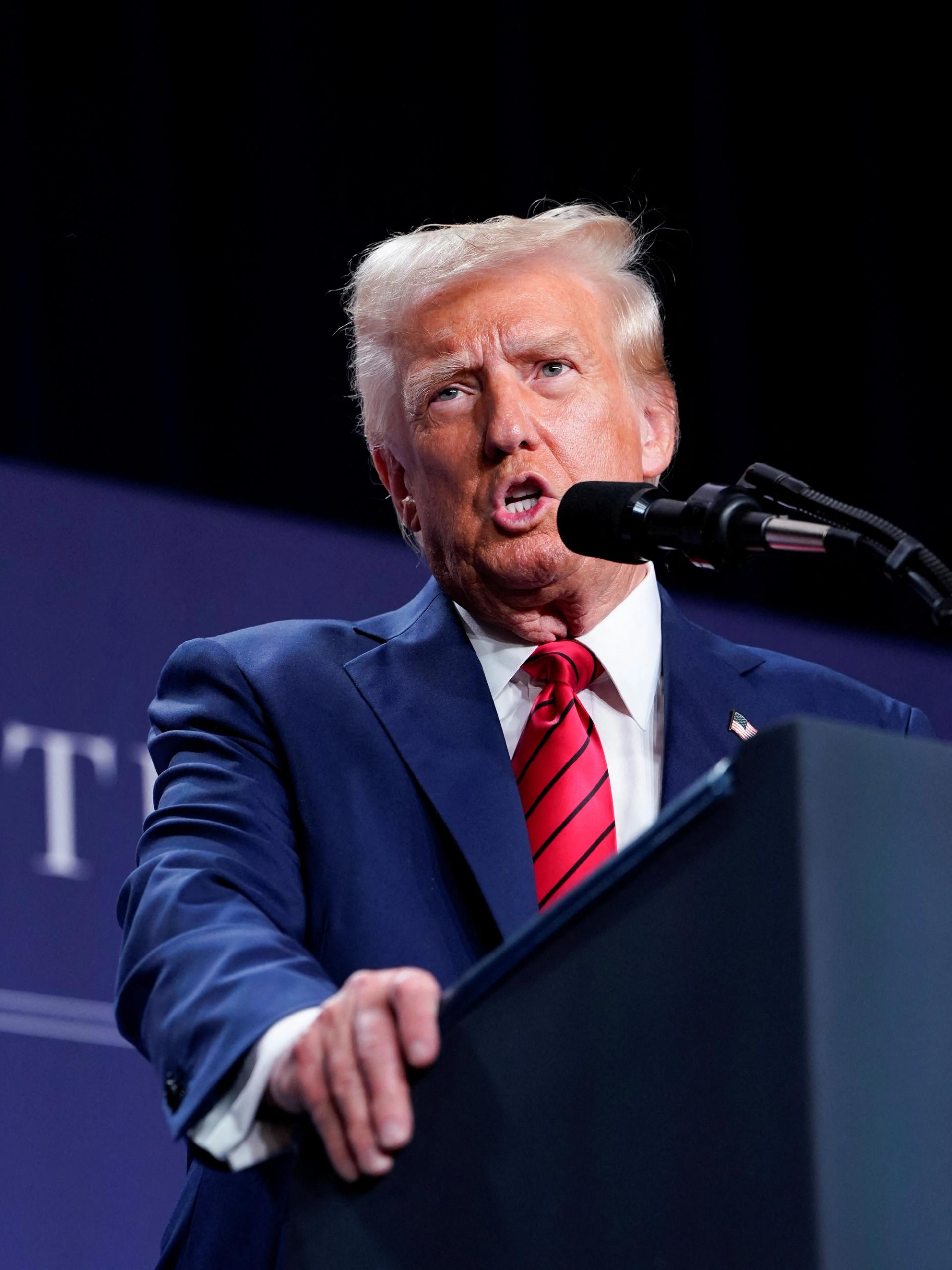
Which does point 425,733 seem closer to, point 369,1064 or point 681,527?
point 681,527

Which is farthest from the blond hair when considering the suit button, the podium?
the podium

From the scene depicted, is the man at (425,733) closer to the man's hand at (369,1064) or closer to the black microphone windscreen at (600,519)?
the man's hand at (369,1064)

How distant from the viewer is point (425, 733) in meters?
1.51

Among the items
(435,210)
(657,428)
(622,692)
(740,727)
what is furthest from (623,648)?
(435,210)

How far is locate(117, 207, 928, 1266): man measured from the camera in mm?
994

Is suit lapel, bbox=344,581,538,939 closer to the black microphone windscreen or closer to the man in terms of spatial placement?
the man

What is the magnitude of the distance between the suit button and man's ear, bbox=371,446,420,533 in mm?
962

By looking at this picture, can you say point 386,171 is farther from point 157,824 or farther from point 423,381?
point 157,824

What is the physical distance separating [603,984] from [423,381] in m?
1.09

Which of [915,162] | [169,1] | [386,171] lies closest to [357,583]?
[386,171]

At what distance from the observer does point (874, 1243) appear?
0.73 metres

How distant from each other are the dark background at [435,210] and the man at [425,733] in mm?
776

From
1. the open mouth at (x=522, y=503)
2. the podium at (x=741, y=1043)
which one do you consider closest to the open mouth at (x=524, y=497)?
the open mouth at (x=522, y=503)

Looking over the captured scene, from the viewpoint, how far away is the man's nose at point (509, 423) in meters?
1.72
